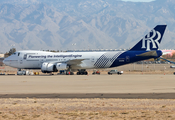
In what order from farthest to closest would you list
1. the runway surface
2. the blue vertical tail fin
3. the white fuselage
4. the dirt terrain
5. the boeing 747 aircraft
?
the white fuselage
the blue vertical tail fin
the boeing 747 aircraft
the runway surface
the dirt terrain

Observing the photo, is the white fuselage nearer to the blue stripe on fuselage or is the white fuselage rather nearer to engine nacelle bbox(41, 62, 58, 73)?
engine nacelle bbox(41, 62, 58, 73)

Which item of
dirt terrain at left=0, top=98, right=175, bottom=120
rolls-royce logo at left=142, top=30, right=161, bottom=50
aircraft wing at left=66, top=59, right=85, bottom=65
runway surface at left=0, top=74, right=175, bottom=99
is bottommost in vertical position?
dirt terrain at left=0, top=98, right=175, bottom=120

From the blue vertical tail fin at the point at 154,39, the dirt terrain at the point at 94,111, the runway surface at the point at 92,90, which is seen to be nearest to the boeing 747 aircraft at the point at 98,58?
the blue vertical tail fin at the point at 154,39

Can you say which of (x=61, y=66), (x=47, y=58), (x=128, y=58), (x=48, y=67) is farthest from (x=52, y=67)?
(x=128, y=58)

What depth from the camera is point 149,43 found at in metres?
48.0

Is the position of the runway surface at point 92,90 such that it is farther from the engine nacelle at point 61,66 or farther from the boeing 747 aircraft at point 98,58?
the engine nacelle at point 61,66

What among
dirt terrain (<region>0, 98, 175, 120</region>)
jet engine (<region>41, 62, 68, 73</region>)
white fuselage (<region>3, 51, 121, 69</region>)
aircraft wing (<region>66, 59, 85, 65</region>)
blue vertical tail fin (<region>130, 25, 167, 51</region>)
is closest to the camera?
dirt terrain (<region>0, 98, 175, 120</region>)

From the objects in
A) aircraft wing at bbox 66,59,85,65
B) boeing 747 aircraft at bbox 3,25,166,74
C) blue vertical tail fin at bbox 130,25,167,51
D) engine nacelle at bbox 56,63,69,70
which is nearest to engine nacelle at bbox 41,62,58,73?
boeing 747 aircraft at bbox 3,25,166,74

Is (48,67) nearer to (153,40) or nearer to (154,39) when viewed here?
(153,40)

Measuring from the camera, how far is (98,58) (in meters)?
48.2

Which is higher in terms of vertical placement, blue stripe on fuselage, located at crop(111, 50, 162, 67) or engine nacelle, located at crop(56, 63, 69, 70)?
blue stripe on fuselage, located at crop(111, 50, 162, 67)

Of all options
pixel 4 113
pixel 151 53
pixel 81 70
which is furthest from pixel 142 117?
pixel 81 70

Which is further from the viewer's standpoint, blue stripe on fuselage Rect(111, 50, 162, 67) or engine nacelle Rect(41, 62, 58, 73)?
engine nacelle Rect(41, 62, 58, 73)

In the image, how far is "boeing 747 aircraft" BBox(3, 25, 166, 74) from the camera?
155 feet
